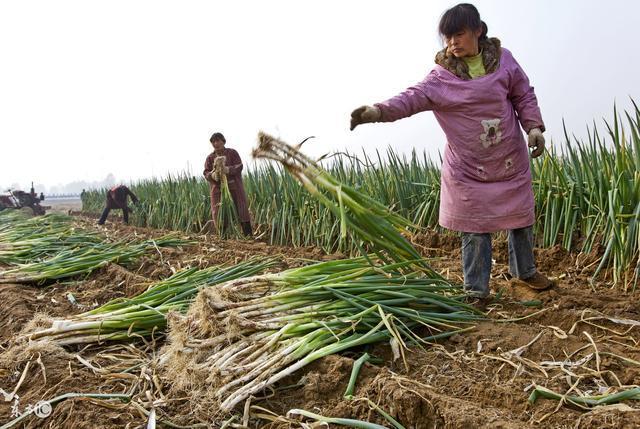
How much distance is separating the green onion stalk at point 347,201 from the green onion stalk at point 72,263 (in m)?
2.58

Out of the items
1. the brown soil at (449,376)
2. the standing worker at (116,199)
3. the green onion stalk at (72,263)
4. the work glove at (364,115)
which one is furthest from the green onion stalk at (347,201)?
the standing worker at (116,199)

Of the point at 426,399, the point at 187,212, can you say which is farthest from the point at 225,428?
the point at 187,212

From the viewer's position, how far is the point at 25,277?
13.5 ft

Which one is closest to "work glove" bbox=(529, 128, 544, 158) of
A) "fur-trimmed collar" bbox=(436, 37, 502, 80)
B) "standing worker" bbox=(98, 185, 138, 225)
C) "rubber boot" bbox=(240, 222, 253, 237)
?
"fur-trimmed collar" bbox=(436, 37, 502, 80)

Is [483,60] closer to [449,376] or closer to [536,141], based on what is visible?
[536,141]

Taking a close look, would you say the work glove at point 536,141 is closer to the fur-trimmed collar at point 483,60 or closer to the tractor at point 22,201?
the fur-trimmed collar at point 483,60

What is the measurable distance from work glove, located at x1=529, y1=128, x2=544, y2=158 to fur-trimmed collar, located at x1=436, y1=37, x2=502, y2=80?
0.34m

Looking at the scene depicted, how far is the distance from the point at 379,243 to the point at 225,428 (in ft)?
3.10

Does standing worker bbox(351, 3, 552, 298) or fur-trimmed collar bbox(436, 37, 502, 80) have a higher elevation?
fur-trimmed collar bbox(436, 37, 502, 80)

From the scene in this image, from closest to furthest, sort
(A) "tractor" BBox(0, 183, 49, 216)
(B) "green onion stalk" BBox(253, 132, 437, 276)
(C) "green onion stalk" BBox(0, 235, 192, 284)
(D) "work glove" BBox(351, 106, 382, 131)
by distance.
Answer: (B) "green onion stalk" BBox(253, 132, 437, 276), (D) "work glove" BBox(351, 106, 382, 131), (C) "green onion stalk" BBox(0, 235, 192, 284), (A) "tractor" BBox(0, 183, 49, 216)

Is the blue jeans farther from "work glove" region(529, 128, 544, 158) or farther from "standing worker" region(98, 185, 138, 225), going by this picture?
"standing worker" region(98, 185, 138, 225)

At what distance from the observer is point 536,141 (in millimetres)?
2510

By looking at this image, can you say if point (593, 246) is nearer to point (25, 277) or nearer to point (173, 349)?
point (173, 349)

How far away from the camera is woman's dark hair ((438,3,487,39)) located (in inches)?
95.0
